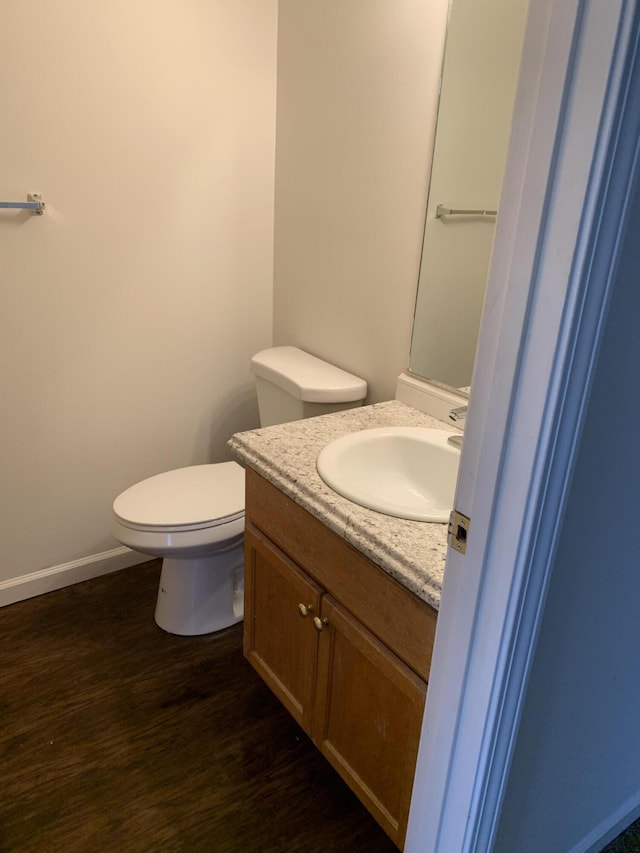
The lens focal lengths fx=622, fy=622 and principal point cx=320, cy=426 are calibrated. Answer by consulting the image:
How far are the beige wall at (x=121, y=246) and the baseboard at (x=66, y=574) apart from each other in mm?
28

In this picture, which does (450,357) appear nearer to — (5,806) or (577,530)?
(577,530)

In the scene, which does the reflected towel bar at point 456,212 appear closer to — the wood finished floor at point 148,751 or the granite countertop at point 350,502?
the granite countertop at point 350,502

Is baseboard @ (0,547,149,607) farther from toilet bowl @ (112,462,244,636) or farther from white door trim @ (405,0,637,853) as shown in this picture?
white door trim @ (405,0,637,853)

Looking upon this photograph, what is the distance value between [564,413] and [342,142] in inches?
55.1

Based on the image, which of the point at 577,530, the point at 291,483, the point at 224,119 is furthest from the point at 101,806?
the point at 224,119

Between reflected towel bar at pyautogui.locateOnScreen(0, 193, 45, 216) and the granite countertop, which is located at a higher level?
reflected towel bar at pyautogui.locateOnScreen(0, 193, 45, 216)

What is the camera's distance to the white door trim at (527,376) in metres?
0.58

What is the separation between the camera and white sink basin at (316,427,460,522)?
4.55 feet

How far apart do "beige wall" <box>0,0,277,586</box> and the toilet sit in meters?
0.27

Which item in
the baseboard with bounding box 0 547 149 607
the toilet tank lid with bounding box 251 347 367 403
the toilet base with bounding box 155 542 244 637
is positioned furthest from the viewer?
the baseboard with bounding box 0 547 149 607

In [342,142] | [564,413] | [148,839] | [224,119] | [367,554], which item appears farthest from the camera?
[224,119]

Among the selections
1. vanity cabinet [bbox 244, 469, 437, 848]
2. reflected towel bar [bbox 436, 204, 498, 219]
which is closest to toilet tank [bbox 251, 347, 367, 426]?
vanity cabinet [bbox 244, 469, 437, 848]

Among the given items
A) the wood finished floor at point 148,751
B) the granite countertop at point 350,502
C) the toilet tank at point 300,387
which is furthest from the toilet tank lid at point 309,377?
the wood finished floor at point 148,751

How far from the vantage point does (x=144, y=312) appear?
2008 millimetres
